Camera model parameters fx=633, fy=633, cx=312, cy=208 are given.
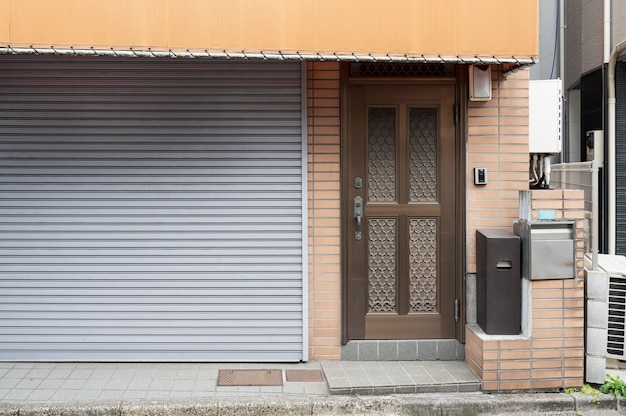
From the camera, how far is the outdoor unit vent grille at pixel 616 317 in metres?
6.11

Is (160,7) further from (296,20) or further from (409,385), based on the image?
(409,385)

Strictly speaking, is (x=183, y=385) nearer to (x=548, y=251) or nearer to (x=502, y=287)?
(x=502, y=287)

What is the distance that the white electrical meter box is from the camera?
6.42 m

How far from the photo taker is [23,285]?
6.39 meters

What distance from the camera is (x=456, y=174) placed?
6.44 meters

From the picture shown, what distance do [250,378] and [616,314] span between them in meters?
3.58

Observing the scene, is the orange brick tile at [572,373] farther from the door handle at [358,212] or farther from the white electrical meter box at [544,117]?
the door handle at [358,212]

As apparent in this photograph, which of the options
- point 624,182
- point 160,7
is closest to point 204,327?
point 160,7

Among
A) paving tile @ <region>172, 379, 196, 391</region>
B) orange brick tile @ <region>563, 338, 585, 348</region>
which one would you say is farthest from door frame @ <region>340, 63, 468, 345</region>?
paving tile @ <region>172, 379, 196, 391</region>

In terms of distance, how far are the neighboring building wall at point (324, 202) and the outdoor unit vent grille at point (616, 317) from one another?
2641 millimetres

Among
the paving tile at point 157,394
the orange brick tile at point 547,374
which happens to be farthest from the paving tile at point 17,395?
the orange brick tile at point 547,374

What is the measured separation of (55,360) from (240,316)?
191 cm

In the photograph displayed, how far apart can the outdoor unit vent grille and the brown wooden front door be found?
1498 millimetres

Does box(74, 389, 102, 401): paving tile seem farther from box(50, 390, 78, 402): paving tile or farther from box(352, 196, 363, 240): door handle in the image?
box(352, 196, 363, 240): door handle
